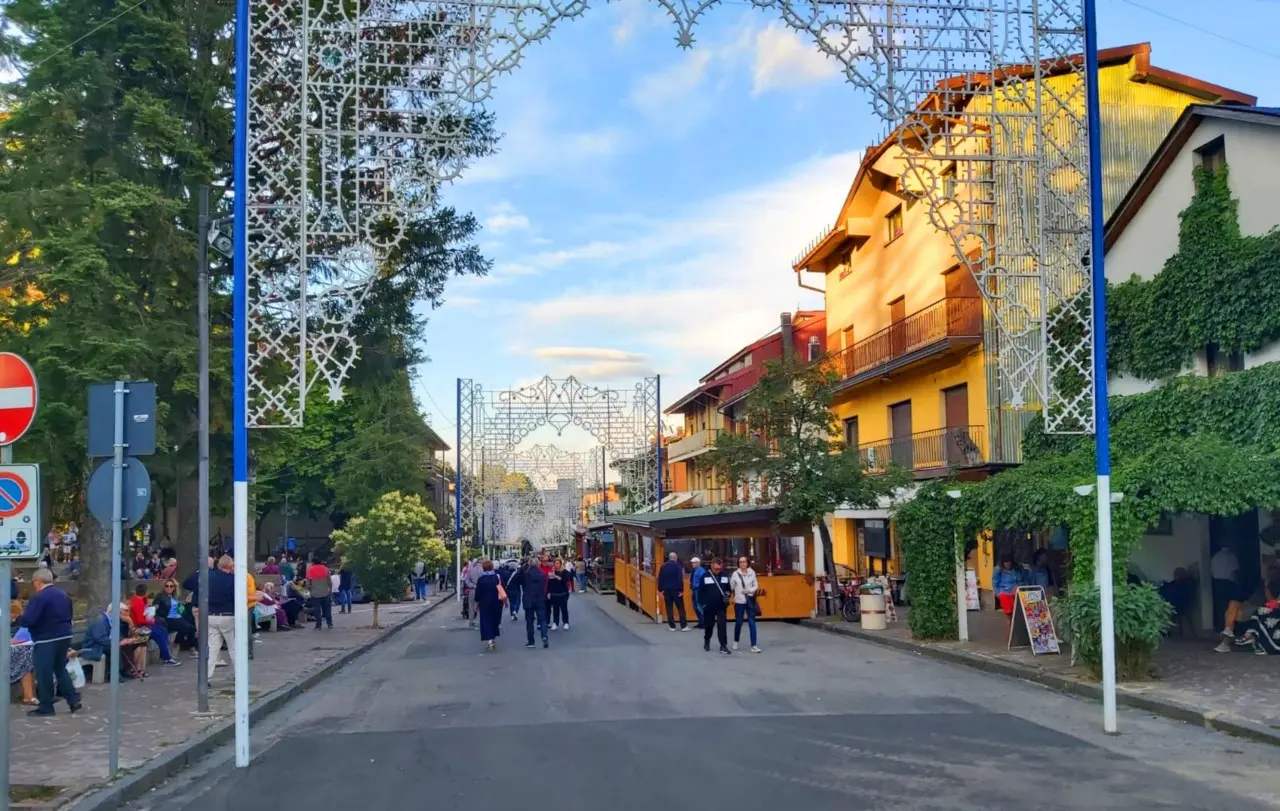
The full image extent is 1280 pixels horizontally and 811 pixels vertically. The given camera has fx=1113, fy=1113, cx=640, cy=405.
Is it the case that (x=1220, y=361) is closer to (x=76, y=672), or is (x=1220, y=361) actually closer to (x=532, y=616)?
(x=532, y=616)

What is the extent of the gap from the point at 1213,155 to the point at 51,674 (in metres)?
17.6

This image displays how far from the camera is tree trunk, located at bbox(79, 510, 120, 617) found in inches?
715

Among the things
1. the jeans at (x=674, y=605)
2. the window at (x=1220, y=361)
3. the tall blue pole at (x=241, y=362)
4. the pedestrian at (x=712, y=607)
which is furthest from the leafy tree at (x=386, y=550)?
the window at (x=1220, y=361)

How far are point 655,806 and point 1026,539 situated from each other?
21.3 metres

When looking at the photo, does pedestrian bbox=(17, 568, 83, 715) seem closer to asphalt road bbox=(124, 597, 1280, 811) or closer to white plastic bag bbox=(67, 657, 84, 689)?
white plastic bag bbox=(67, 657, 84, 689)

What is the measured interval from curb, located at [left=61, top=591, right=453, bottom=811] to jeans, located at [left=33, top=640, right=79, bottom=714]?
1999 millimetres

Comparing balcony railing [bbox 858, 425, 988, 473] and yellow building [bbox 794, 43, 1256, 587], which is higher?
yellow building [bbox 794, 43, 1256, 587]

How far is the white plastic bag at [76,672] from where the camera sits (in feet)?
45.1

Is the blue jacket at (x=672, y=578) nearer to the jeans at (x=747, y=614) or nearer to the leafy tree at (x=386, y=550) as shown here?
the jeans at (x=747, y=614)

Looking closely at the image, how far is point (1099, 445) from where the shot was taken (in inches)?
410

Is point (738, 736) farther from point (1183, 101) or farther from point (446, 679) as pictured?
point (1183, 101)

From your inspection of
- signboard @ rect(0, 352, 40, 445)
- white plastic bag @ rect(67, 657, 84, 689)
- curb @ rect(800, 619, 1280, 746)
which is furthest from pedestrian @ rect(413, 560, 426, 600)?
signboard @ rect(0, 352, 40, 445)

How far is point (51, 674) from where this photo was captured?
1205 cm

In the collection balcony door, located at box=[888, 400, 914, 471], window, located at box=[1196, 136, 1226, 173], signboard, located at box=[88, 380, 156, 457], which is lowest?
signboard, located at box=[88, 380, 156, 457]
